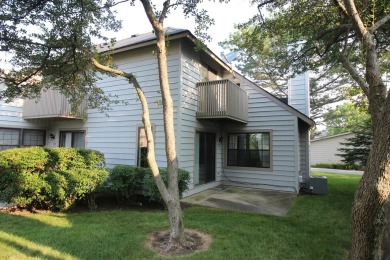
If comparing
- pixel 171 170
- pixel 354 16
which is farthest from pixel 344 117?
pixel 171 170

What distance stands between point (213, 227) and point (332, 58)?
6885 millimetres

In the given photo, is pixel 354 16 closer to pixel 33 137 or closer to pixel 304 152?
pixel 304 152

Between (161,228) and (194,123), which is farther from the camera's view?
(194,123)

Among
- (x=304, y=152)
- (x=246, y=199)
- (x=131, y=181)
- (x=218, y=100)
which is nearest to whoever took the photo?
(x=131, y=181)

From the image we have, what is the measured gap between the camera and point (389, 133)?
270 cm

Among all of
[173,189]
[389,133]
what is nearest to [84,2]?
[173,189]

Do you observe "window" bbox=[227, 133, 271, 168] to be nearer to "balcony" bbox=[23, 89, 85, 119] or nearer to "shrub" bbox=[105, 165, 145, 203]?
"shrub" bbox=[105, 165, 145, 203]

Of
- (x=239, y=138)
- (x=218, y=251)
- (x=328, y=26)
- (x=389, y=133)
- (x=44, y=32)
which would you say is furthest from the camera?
(x=239, y=138)

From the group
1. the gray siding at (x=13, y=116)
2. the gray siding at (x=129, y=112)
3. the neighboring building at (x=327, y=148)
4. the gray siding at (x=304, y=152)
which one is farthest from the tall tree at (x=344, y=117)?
the gray siding at (x=13, y=116)

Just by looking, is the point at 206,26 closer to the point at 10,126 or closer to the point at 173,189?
the point at 173,189

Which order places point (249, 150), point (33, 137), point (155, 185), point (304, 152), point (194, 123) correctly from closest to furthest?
point (155, 185) < point (194, 123) < point (249, 150) < point (33, 137) < point (304, 152)

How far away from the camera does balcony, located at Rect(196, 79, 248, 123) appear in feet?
27.7

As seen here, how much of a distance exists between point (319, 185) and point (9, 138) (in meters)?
12.5

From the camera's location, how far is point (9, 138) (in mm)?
9977
